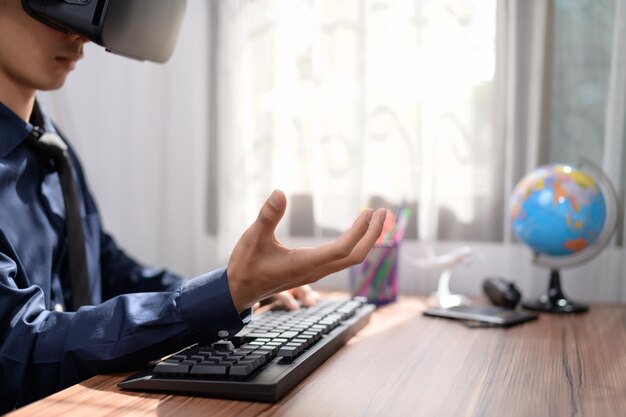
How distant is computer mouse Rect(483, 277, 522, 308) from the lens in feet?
4.31

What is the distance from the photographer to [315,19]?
1708 mm

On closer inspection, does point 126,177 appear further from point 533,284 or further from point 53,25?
point 533,284

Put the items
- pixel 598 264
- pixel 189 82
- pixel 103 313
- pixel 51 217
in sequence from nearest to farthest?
pixel 103 313, pixel 51 217, pixel 598 264, pixel 189 82

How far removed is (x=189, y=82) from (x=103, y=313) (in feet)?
3.54

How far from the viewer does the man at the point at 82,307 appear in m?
0.79

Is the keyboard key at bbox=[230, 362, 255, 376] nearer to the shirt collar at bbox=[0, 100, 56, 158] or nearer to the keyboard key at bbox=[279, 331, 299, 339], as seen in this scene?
the keyboard key at bbox=[279, 331, 299, 339]

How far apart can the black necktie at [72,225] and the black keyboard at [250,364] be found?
0.36m

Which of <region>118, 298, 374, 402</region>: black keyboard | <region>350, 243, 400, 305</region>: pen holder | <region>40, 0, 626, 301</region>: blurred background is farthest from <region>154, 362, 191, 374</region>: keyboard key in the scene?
<region>40, 0, 626, 301</region>: blurred background

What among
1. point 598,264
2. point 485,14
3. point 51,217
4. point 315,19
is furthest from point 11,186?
point 598,264

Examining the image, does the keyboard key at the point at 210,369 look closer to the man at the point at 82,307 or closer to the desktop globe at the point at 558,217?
the man at the point at 82,307

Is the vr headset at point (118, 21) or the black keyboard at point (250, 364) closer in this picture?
the black keyboard at point (250, 364)

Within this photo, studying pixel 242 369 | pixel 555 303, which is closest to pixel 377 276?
pixel 555 303

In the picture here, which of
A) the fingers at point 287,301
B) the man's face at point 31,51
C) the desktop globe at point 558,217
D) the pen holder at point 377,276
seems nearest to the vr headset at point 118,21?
the man's face at point 31,51

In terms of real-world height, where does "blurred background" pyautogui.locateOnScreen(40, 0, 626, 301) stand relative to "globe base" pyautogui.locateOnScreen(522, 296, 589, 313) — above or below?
above
